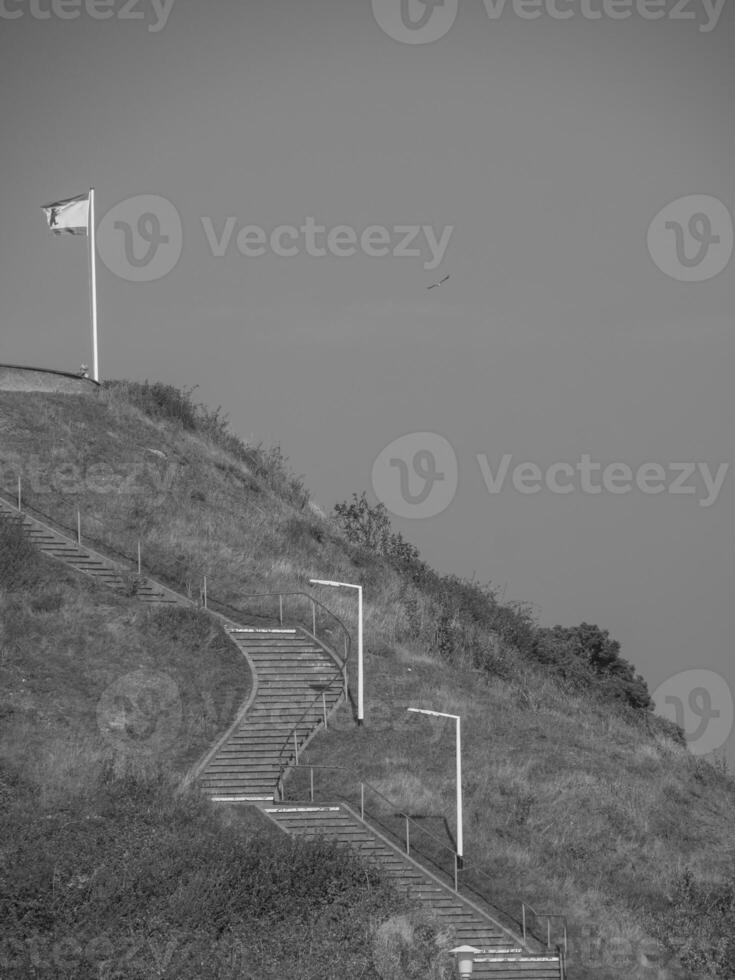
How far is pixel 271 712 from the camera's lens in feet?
183

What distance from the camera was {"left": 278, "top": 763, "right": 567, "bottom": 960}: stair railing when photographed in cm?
4622

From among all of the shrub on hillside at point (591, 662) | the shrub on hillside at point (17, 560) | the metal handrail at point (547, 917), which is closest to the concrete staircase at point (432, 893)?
the metal handrail at point (547, 917)

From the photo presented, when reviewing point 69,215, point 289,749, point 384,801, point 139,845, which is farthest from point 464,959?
point 69,215

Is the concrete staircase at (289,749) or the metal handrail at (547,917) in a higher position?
the concrete staircase at (289,749)

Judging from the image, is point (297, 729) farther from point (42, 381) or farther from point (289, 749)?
point (42, 381)

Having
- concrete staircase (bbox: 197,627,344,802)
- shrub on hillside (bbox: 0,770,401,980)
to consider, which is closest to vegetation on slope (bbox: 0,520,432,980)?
shrub on hillside (bbox: 0,770,401,980)

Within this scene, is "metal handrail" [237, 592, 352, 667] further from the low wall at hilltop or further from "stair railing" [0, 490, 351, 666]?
the low wall at hilltop

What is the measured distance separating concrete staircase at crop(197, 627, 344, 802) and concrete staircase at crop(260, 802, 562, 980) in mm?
1638

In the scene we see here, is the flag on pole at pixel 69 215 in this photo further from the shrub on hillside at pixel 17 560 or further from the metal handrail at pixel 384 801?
the metal handrail at pixel 384 801

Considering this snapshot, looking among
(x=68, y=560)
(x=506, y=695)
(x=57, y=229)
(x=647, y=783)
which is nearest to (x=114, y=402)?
(x=57, y=229)

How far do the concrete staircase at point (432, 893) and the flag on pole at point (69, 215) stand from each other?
3148 cm

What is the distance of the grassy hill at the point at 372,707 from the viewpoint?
48438mm

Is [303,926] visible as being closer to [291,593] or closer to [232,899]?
[232,899]

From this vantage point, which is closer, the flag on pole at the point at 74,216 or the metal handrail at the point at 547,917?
the metal handrail at the point at 547,917
